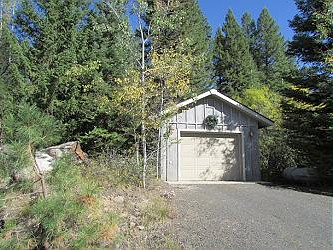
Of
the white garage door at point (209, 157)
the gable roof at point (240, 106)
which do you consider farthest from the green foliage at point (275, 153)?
the white garage door at point (209, 157)

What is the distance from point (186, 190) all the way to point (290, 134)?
5.56 m

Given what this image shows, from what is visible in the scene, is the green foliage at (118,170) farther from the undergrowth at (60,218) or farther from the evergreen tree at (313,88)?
the evergreen tree at (313,88)

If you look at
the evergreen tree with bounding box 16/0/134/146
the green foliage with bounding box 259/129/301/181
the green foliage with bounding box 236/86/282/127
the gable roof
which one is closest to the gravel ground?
the gable roof

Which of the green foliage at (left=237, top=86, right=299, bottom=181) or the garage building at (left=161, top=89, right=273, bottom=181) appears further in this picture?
the green foliage at (left=237, top=86, right=299, bottom=181)

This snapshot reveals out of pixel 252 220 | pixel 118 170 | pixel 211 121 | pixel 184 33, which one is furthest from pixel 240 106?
pixel 252 220

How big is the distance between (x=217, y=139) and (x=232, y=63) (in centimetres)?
1460

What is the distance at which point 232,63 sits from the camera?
28.0m

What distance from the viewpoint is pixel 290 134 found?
46.5 ft

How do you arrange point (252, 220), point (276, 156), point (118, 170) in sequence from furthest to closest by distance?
point (276, 156) < point (118, 170) < point (252, 220)

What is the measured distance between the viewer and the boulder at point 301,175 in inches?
524

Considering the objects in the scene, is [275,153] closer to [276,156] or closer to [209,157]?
[276,156]

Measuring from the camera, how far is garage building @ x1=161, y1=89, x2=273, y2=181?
1420cm

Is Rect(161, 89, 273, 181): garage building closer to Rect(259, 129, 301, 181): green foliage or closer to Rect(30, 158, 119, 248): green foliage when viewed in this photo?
Rect(259, 129, 301, 181): green foliage

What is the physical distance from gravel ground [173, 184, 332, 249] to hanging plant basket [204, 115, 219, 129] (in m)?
3.83
